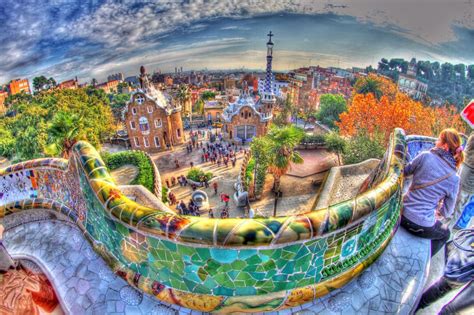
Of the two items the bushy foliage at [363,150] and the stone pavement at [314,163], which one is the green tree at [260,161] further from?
the bushy foliage at [363,150]

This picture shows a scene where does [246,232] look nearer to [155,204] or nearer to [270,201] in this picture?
[155,204]

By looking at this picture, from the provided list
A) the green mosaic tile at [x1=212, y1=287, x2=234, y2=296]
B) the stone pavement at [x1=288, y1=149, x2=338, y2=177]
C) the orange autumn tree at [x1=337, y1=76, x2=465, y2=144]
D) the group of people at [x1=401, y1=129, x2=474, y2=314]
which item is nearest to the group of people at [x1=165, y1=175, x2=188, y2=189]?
the stone pavement at [x1=288, y1=149, x2=338, y2=177]

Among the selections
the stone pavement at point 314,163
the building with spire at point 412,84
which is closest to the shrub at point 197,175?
the stone pavement at point 314,163

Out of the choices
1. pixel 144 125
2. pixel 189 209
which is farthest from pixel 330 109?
pixel 189 209

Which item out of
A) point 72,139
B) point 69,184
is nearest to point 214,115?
point 72,139

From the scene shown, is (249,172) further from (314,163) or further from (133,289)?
(133,289)
